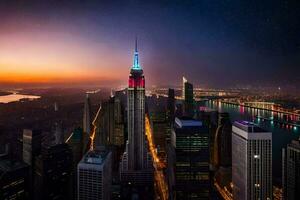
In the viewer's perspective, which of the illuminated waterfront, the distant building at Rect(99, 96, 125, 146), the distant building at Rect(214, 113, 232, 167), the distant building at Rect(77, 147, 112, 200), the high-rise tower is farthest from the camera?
the distant building at Rect(99, 96, 125, 146)

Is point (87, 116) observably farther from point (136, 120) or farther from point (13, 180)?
point (13, 180)

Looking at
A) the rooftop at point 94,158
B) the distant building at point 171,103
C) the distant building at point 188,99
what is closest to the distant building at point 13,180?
the rooftop at point 94,158

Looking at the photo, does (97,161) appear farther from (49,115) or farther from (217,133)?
(217,133)

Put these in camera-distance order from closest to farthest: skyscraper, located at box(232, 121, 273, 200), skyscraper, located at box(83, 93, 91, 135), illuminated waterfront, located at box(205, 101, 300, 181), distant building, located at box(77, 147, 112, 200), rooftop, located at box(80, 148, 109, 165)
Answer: distant building, located at box(77, 147, 112, 200) → rooftop, located at box(80, 148, 109, 165) → skyscraper, located at box(232, 121, 273, 200) → illuminated waterfront, located at box(205, 101, 300, 181) → skyscraper, located at box(83, 93, 91, 135)

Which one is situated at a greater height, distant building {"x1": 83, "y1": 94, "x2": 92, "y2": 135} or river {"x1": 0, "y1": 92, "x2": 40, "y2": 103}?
river {"x1": 0, "y1": 92, "x2": 40, "y2": 103}

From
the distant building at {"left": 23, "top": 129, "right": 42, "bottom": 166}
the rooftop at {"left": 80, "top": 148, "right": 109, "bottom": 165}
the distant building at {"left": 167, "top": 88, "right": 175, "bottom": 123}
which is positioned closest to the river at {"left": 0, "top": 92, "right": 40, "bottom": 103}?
the distant building at {"left": 23, "top": 129, "right": 42, "bottom": 166}

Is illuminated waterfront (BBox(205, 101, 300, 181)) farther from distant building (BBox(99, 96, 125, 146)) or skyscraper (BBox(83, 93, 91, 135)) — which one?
skyscraper (BBox(83, 93, 91, 135))

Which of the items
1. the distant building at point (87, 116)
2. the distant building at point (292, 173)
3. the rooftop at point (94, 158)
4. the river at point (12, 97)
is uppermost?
the river at point (12, 97)

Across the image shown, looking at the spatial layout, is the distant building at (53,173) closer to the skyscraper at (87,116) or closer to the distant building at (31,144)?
the distant building at (31,144)
